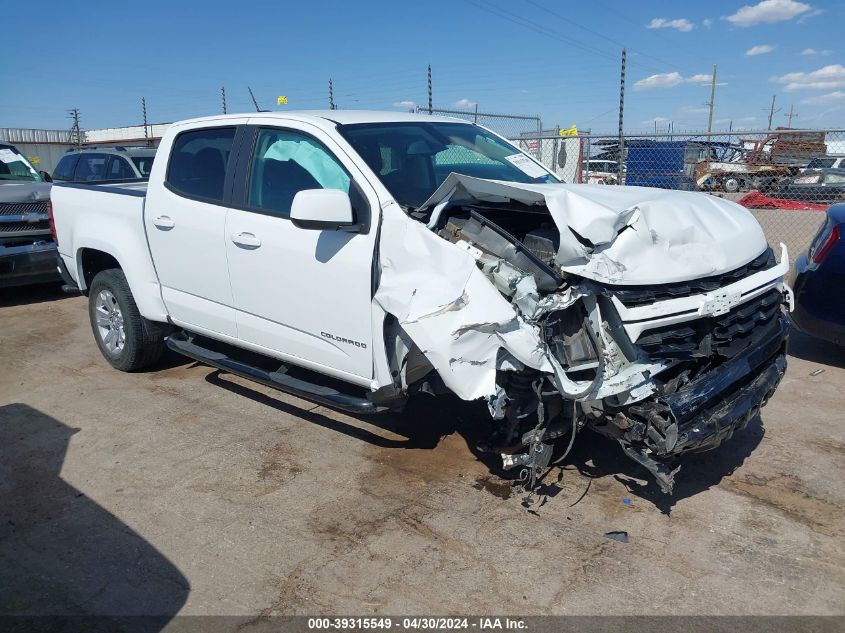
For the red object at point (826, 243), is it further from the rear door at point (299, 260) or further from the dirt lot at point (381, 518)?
the rear door at point (299, 260)

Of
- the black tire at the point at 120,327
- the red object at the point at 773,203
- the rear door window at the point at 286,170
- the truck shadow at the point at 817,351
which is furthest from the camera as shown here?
the red object at the point at 773,203

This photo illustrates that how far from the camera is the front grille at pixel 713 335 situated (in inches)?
122

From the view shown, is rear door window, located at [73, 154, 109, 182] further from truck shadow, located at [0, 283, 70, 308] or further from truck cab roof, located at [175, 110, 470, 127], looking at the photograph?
truck cab roof, located at [175, 110, 470, 127]

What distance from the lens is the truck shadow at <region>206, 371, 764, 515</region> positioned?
383 cm

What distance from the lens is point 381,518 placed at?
11.6ft

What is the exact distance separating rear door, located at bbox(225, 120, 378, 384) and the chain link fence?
227 inches

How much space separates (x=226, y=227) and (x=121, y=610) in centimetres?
232

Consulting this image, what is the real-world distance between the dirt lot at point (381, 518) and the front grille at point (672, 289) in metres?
1.19

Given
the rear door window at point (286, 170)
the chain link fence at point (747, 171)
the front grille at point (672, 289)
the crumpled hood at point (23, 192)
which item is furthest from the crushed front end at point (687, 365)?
the crumpled hood at point (23, 192)

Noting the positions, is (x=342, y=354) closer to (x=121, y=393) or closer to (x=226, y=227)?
(x=226, y=227)

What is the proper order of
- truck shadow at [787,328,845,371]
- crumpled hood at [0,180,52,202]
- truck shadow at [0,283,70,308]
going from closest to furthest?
truck shadow at [787,328,845,371], crumpled hood at [0,180,52,202], truck shadow at [0,283,70,308]

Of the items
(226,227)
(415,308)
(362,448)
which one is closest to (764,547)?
(415,308)

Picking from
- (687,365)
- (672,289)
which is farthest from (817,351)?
(672,289)

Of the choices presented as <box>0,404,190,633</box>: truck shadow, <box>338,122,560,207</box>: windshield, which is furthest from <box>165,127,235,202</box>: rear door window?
<box>0,404,190,633</box>: truck shadow
